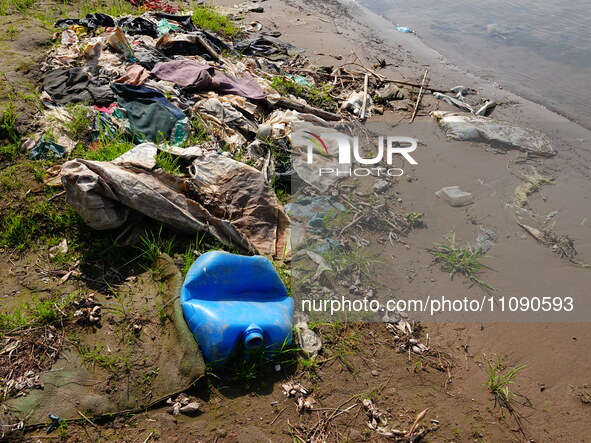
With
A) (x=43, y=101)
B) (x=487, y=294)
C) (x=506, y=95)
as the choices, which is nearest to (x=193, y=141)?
(x=43, y=101)

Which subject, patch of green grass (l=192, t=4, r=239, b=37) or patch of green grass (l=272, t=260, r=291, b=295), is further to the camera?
patch of green grass (l=192, t=4, r=239, b=37)

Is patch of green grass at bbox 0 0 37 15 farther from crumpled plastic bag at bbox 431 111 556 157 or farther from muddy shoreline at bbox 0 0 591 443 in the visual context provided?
crumpled plastic bag at bbox 431 111 556 157

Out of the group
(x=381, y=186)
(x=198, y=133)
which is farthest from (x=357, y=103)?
(x=198, y=133)

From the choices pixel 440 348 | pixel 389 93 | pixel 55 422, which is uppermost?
pixel 389 93

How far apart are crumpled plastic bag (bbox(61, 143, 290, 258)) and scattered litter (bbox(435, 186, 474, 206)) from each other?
1.81 m

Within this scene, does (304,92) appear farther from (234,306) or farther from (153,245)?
(234,306)

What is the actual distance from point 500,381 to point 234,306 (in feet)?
5.93

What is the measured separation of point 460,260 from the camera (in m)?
3.65

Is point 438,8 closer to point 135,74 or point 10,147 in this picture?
point 135,74

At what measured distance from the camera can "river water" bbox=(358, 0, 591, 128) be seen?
7023 mm

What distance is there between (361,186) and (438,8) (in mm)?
8077

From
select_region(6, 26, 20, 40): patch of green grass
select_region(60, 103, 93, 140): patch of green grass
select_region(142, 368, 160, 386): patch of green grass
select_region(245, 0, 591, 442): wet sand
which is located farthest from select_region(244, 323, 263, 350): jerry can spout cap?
select_region(6, 26, 20, 40): patch of green grass

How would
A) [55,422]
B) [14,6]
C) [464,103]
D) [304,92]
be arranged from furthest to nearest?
[14,6] < [464,103] < [304,92] < [55,422]

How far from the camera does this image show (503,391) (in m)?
2.72
